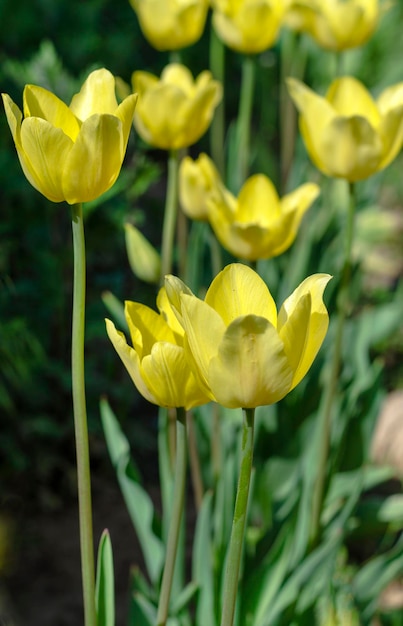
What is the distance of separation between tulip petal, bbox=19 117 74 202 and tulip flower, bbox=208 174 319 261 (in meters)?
0.52

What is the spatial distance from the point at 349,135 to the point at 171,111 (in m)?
0.32

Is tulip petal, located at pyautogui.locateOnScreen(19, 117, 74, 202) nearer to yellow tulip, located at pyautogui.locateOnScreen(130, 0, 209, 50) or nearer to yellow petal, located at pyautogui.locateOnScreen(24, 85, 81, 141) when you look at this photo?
yellow petal, located at pyautogui.locateOnScreen(24, 85, 81, 141)

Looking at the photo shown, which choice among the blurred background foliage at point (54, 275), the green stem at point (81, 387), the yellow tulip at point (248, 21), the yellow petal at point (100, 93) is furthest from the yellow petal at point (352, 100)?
the green stem at point (81, 387)

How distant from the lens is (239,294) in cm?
82

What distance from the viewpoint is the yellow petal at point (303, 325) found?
737mm

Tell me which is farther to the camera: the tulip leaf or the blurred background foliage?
the blurred background foliage

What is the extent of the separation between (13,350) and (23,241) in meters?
0.32

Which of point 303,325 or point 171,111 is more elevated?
point 171,111

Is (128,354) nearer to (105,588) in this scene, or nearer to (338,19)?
(105,588)

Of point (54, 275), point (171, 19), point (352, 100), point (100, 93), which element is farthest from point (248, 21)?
point (100, 93)

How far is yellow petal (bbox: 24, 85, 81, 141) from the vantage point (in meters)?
0.86

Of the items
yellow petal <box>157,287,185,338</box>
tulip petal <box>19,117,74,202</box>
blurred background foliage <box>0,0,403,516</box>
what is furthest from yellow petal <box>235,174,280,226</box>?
tulip petal <box>19,117,74,202</box>

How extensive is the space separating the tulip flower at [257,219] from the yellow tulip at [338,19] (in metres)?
0.47

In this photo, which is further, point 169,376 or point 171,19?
point 171,19
